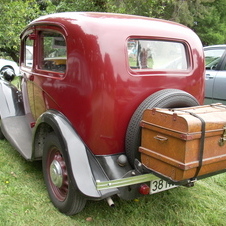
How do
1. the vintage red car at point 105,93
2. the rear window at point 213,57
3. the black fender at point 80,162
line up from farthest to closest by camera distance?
the rear window at point 213,57 < the vintage red car at point 105,93 < the black fender at point 80,162

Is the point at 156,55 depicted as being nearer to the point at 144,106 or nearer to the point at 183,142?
the point at 144,106

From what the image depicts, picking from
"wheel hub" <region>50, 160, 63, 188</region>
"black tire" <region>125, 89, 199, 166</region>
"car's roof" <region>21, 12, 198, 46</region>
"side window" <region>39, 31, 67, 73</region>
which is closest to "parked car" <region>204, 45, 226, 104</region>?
"car's roof" <region>21, 12, 198, 46</region>

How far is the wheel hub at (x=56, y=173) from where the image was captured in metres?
2.55

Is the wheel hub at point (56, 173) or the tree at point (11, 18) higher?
the tree at point (11, 18)

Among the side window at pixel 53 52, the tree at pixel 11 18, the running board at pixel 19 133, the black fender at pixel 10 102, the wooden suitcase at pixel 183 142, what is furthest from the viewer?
the tree at pixel 11 18

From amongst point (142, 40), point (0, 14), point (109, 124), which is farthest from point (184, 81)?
point (0, 14)

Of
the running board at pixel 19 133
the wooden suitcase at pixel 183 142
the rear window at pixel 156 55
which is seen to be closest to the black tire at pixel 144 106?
the wooden suitcase at pixel 183 142

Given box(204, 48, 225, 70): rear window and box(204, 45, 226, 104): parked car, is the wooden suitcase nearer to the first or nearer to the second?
box(204, 45, 226, 104): parked car

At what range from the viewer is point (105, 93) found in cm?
234

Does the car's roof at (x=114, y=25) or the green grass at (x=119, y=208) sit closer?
the car's roof at (x=114, y=25)

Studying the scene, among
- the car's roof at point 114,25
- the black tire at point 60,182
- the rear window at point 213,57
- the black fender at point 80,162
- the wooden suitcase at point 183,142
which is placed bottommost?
the black tire at point 60,182

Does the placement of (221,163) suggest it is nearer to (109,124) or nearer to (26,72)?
(109,124)

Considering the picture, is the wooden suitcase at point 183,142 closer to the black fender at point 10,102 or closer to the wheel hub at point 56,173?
the wheel hub at point 56,173

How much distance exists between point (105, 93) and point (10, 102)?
216 centimetres
